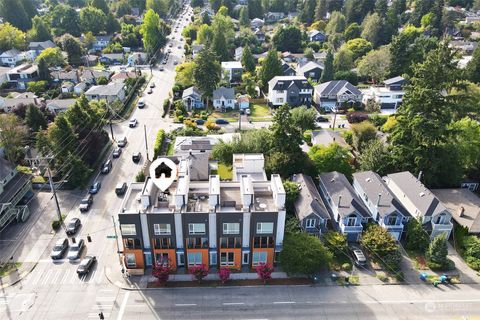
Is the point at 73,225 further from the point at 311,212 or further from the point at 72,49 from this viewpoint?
the point at 72,49

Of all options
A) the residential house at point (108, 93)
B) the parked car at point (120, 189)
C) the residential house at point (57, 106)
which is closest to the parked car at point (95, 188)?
the parked car at point (120, 189)

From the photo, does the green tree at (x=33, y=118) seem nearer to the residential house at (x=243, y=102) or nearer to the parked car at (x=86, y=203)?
the parked car at (x=86, y=203)

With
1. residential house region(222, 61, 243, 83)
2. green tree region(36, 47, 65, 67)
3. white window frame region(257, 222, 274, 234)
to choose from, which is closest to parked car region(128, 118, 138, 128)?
residential house region(222, 61, 243, 83)

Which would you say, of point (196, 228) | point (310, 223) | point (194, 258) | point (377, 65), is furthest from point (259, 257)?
point (377, 65)

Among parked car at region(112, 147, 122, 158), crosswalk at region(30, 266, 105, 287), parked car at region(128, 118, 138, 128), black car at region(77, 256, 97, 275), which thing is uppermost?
parked car at region(128, 118, 138, 128)

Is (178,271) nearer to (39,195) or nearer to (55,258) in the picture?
(55,258)

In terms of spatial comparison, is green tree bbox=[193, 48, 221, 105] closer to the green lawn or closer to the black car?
the green lawn
